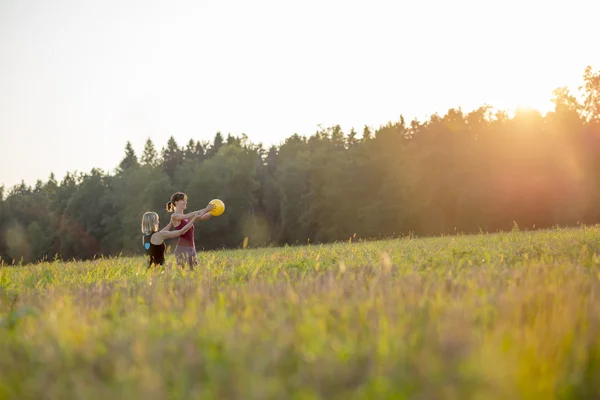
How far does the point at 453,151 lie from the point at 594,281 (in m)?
59.4

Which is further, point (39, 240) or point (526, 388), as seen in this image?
point (39, 240)

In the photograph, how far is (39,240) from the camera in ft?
328

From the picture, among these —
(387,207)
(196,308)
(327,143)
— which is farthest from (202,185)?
(196,308)

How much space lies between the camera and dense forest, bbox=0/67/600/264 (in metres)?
54.6

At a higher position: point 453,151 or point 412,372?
point 453,151

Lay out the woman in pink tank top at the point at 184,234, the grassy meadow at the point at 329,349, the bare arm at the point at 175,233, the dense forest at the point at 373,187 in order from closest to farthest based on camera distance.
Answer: the grassy meadow at the point at 329,349 → the bare arm at the point at 175,233 → the woman in pink tank top at the point at 184,234 → the dense forest at the point at 373,187

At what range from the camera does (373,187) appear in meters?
68.6

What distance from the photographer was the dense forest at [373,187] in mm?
54594

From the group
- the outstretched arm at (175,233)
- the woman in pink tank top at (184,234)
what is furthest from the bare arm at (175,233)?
the woman in pink tank top at (184,234)

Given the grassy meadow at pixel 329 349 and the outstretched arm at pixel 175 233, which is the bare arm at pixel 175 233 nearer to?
the outstretched arm at pixel 175 233

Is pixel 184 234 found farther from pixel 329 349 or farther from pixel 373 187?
pixel 373 187

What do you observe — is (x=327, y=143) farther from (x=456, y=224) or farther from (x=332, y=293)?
(x=332, y=293)

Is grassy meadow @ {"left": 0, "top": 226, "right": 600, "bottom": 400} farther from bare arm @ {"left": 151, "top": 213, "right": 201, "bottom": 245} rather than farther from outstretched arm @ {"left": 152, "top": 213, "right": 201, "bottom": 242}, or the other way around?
bare arm @ {"left": 151, "top": 213, "right": 201, "bottom": 245}

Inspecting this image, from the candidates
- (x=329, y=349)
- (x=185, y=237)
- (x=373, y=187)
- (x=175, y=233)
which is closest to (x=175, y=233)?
(x=175, y=233)
